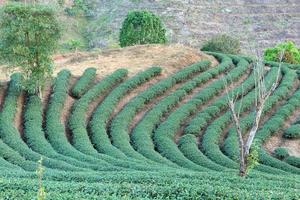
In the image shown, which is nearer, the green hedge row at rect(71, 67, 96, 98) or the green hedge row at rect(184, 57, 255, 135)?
the green hedge row at rect(184, 57, 255, 135)

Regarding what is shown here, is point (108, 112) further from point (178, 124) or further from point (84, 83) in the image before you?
point (178, 124)

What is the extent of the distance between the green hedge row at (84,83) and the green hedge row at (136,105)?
3.21 metres

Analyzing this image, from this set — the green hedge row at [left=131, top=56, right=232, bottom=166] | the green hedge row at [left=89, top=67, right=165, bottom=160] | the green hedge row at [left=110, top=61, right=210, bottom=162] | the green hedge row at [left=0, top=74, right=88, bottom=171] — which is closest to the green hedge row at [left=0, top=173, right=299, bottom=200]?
the green hedge row at [left=0, top=74, right=88, bottom=171]

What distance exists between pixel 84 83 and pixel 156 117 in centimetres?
595

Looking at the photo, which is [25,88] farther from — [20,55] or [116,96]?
[116,96]

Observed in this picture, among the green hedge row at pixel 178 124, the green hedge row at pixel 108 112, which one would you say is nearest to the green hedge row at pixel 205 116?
the green hedge row at pixel 178 124

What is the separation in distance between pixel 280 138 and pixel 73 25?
49.8 m

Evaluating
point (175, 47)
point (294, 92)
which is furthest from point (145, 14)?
point (294, 92)

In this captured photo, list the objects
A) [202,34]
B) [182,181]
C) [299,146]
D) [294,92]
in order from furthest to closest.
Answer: [202,34] < [294,92] < [299,146] < [182,181]

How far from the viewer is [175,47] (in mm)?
44500

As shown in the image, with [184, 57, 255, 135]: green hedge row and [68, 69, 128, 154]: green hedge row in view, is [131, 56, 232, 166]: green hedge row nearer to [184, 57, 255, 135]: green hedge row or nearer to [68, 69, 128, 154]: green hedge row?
[184, 57, 255, 135]: green hedge row

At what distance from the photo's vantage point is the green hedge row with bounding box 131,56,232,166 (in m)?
28.2

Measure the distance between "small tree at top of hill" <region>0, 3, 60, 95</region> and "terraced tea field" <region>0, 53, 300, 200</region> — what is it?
1520 millimetres

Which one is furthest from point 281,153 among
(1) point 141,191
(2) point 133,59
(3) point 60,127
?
(1) point 141,191
